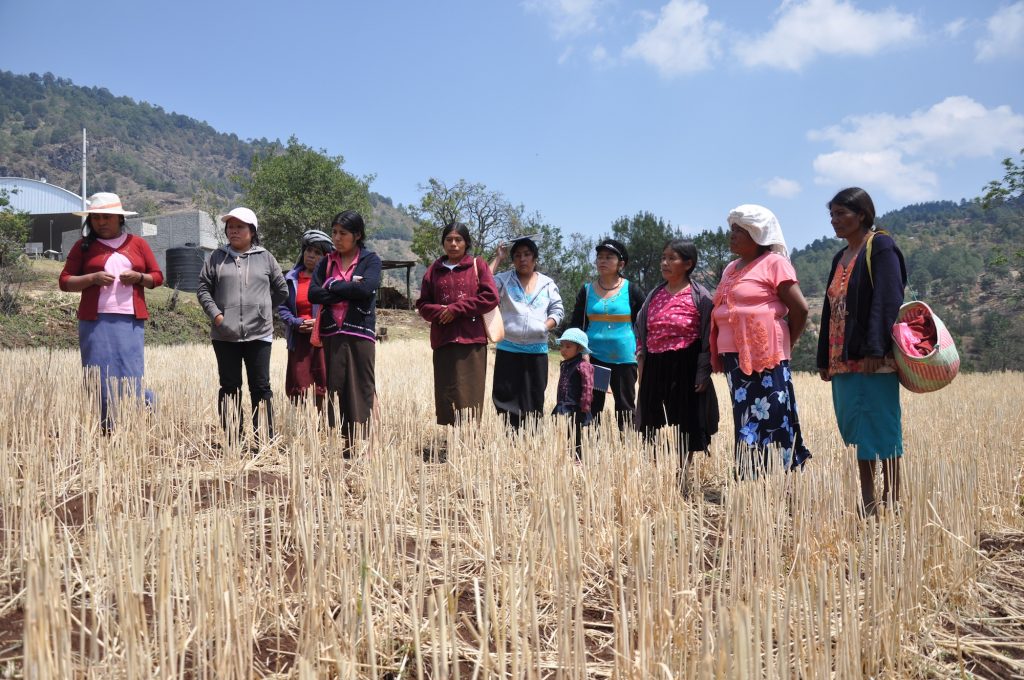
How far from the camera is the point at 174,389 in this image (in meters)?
6.02

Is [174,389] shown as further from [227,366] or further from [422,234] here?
[422,234]

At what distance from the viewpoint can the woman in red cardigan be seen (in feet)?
16.3

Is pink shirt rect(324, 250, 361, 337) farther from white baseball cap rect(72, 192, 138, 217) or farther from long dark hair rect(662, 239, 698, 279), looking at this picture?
long dark hair rect(662, 239, 698, 279)

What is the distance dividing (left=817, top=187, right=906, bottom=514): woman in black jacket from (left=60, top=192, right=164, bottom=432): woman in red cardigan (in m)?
4.65

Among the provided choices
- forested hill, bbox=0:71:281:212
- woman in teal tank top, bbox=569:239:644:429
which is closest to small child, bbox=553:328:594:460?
woman in teal tank top, bbox=569:239:644:429

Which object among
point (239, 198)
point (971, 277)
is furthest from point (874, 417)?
point (971, 277)

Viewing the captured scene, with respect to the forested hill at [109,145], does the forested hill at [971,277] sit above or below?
below

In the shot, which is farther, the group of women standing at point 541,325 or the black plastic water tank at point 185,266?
the black plastic water tank at point 185,266

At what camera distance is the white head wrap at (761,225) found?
3.77m

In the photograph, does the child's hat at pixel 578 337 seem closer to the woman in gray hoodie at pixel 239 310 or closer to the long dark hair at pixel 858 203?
the long dark hair at pixel 858 203

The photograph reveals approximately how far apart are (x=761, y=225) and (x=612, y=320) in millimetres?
1781

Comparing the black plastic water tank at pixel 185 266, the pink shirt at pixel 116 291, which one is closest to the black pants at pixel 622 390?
the pink shirt at pixel 116 291

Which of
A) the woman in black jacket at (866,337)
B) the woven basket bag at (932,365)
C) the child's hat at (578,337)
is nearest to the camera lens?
the woven basket bag at (932,365)

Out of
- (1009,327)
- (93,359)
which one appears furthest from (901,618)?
(1009,327)
